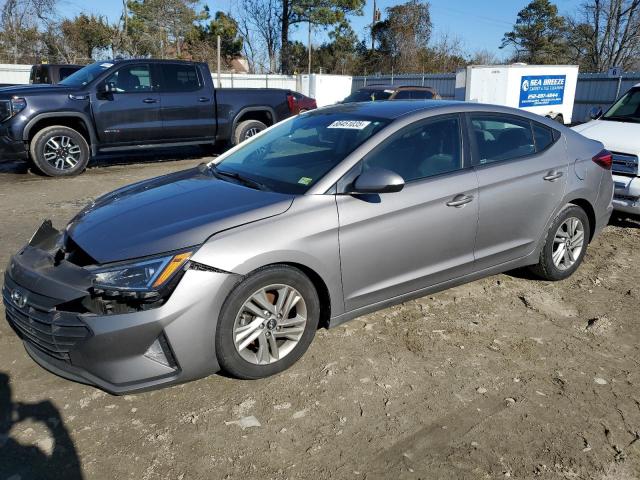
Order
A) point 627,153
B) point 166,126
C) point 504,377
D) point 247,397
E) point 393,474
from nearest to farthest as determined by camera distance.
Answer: point 393,474
point 247,397
point 504,377
point 627,153
point 166,126

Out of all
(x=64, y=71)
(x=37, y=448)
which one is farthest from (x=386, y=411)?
(x=64, y=71)

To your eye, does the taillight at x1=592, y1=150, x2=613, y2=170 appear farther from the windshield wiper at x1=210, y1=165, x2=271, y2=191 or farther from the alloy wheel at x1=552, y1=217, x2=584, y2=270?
the windshield wiper at x1=210, y1=165, x2=271, y2=191

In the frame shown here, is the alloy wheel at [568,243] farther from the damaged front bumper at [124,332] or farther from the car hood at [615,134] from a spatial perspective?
the damaged front bumper at [124,332]

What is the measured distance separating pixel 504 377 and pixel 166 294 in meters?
2.04

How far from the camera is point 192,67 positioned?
1033 cm

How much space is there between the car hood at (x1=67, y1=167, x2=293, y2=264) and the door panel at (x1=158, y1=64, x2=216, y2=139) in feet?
21.5

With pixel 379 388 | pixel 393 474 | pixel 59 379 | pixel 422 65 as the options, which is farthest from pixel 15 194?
pixel 422 65

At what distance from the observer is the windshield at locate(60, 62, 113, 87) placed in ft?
30.5

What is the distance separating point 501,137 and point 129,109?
718 cm

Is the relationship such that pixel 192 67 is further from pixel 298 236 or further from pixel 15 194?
pixel 298 236

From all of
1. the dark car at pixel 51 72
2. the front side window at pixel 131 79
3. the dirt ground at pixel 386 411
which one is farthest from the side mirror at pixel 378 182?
the dark car at pixel 51 72

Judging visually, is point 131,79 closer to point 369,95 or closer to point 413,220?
point 369,95

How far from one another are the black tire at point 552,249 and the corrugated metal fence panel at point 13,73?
24.9 m

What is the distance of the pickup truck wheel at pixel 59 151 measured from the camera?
8797 mm
